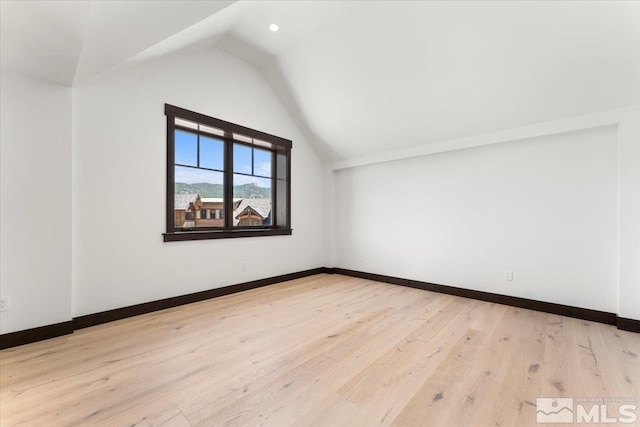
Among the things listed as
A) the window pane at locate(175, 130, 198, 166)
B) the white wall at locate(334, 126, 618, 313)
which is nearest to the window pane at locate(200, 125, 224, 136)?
the window pane at locate(175, 130, 198, 166)

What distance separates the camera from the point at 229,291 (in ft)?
12.0

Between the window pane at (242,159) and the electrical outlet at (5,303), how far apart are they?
2510 mm

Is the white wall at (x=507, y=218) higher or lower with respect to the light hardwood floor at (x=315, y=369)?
higher

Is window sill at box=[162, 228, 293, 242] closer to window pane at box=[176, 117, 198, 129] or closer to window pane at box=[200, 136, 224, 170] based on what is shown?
window pane at box=[200, 136, 224, 170]

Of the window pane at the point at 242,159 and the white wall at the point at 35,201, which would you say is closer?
the white wall at the point at 35,201

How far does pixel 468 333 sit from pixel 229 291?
2788mm

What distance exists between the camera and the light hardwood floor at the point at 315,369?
144 cm

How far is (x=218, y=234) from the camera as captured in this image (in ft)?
11.7

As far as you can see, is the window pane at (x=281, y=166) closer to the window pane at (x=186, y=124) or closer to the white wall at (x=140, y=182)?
the white wall at (x=140, y=182)

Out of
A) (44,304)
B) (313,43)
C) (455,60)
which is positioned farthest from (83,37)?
(455,60)

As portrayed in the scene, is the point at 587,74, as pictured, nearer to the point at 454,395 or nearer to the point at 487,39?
the point at 487,39

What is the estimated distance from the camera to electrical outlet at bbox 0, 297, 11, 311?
211 centimetres

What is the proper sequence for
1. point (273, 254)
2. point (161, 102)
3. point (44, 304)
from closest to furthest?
point (44, 304), point (161, 102), point (273, 254)

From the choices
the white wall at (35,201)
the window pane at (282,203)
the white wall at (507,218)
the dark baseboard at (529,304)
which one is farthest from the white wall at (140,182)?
the dark baseboard at (529,304)
